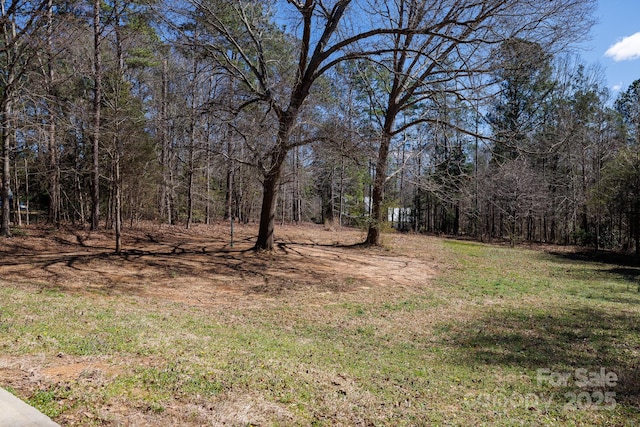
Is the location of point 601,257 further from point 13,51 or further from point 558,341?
point 13,51

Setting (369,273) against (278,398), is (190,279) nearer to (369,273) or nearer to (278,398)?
(369,273)

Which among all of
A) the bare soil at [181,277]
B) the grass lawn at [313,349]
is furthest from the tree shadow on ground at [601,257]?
the grass lawn at [313,349]

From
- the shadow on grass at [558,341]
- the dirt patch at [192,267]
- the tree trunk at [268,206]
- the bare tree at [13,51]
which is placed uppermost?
the bare tree at [13,51]

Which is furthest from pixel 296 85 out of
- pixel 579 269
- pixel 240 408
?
pixel 579 269

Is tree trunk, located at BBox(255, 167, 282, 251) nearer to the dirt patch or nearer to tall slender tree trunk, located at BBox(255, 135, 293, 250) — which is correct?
tall slender tree trunk, located at BBox(255, 135, 293, 250)

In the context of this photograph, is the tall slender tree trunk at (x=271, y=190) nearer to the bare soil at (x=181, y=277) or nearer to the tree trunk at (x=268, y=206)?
the tree trunk at (x=268, y=206)

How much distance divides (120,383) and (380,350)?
3.46 m

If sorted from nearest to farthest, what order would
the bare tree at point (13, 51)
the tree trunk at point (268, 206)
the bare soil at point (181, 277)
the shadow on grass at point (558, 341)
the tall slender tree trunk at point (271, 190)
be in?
1. the bare soil at point (181, 277)
2. the shadow on grass at point (558, 341)
3. the bare tree at point (13, 51)
4. the tall slender tree trunk at point (271, 190)
5. the tree trunk at point (268, 206)

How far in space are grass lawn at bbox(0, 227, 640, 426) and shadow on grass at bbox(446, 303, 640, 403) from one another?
0.03 metres

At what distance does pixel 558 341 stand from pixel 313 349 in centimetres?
380

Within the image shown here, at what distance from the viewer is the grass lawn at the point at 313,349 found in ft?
10.3

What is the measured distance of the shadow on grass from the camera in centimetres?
501

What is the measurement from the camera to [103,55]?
1541 cm

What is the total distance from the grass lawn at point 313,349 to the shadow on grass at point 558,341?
32 mm
